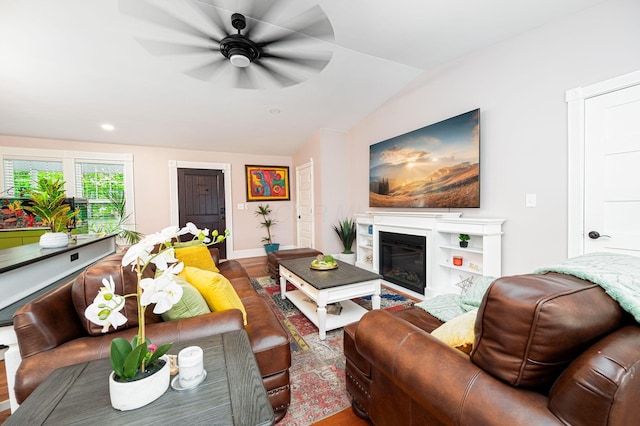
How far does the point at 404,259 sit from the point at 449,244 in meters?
0.64

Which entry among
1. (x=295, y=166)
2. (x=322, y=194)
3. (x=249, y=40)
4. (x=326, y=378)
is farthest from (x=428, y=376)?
(x=295, y=166)

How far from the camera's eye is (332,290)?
218 cm

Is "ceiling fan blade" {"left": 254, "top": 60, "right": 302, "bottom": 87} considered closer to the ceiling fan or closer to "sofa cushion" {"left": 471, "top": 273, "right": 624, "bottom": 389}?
the ceiling fan

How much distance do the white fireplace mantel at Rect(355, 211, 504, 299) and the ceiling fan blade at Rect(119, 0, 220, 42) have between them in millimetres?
2879

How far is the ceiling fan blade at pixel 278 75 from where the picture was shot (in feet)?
6.77

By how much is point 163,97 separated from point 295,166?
120 inches

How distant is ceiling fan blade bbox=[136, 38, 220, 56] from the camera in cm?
182

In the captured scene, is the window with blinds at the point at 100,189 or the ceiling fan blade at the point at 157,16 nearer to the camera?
the ceiling fan blade at the point at 157,16

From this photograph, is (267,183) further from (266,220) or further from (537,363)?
(537,363)

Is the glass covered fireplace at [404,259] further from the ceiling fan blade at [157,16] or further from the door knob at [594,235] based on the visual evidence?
the ceiling fan blade at [157,16]

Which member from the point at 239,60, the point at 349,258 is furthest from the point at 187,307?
the point at 349,258

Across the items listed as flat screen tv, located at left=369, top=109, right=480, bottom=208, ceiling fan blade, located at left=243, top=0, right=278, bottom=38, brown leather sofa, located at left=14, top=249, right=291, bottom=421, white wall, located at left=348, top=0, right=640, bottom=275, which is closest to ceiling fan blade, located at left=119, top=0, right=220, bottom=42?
ceiling fan blade, located at left=243, top=0, right=278, bottom=38

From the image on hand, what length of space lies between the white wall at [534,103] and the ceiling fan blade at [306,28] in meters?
1.98

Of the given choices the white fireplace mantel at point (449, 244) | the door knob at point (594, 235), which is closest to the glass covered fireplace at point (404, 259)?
the white fireplace mantel at point (449, 244)
